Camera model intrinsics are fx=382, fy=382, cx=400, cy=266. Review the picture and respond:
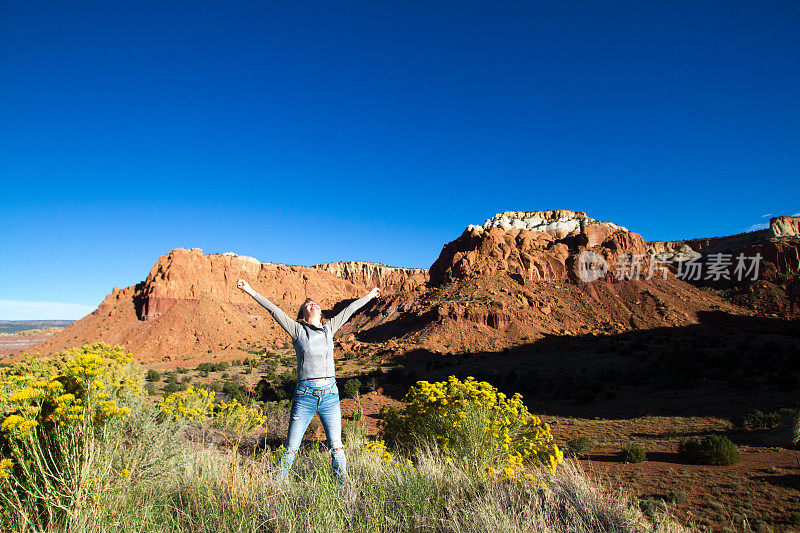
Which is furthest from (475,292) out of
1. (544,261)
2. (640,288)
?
(640,288)

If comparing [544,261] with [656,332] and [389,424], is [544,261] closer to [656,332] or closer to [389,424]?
[656,332]

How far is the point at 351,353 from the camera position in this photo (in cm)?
4044

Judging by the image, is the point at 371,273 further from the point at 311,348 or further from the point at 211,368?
the point at 311,348

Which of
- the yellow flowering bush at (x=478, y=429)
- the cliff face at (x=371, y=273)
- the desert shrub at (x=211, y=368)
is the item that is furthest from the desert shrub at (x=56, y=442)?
the cliff face at (x=371, y=273)

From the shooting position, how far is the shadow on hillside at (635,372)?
1762 centimetres

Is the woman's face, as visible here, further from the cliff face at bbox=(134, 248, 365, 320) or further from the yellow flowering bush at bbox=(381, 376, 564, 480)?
the cliff face at bbox=(134, 248, 365, 320)

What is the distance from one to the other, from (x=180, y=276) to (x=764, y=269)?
93792 mm

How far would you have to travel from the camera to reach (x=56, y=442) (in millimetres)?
2705

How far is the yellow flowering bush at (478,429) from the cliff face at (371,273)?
98.8 meters

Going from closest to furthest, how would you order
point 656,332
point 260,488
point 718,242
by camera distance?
point 260,488 → point 656,332 → point 718,242

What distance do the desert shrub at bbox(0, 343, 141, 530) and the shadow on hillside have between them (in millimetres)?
18248

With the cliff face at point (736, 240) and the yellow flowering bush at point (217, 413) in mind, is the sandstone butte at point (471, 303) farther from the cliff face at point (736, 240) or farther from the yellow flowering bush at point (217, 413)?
the yellow flowering bush at point (217, 413)

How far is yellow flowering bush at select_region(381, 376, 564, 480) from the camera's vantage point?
4703mm

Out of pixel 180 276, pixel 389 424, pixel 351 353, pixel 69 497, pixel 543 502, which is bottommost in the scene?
pixel 351 353
